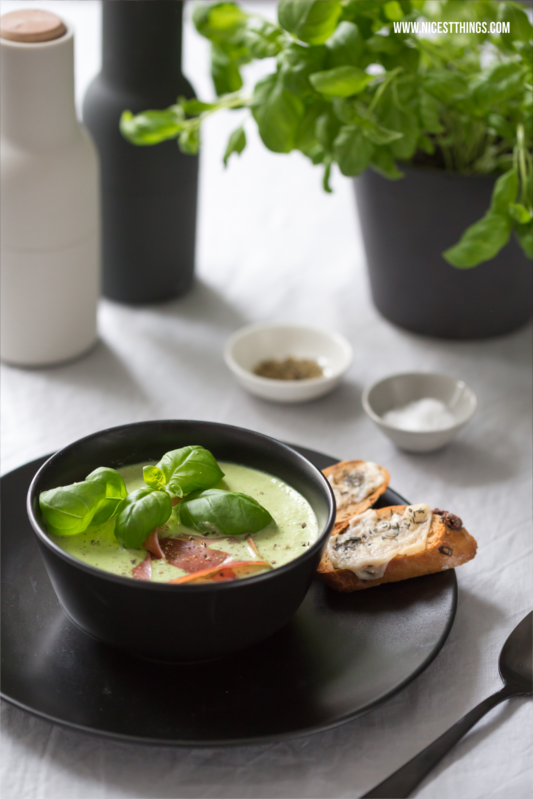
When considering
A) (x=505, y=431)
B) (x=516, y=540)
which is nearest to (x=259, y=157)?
(x=505, y=431)

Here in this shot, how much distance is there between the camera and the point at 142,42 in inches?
49.9

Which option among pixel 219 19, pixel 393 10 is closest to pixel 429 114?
pixel 393 10

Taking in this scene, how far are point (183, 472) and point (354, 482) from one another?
9.3 inches

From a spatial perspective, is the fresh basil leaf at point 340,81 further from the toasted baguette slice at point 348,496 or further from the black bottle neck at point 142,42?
the toasted baguette slice at point 348,496

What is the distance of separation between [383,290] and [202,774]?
0.89 metres

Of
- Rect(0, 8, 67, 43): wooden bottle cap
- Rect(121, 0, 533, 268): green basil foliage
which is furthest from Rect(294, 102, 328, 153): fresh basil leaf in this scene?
Rect(0, 8, 67, 43): wooden bottle cap

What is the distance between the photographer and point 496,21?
115 cm

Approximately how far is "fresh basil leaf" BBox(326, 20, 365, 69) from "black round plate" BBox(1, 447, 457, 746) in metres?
0.67

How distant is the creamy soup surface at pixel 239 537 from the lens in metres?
0.72

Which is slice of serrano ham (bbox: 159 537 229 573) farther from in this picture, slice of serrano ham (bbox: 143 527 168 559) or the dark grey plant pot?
the dark grey plant pot

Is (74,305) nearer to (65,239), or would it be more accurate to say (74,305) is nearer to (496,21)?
(65,239)

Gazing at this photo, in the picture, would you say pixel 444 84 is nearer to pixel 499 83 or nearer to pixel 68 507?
pixel 499 83

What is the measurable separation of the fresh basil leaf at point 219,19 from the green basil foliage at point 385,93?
6cm

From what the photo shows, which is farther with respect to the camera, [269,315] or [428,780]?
[269,315]
